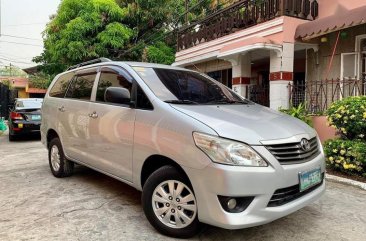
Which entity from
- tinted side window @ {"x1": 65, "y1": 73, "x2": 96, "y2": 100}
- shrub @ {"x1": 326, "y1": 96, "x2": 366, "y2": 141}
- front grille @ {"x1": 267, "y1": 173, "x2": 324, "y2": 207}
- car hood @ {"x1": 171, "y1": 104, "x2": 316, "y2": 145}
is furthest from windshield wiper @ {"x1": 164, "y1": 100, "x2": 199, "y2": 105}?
shrub @ {"x1": 326, "y1": 96, "x2": 366, "y2": 141}

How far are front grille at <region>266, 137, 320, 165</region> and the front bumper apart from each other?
61 mm

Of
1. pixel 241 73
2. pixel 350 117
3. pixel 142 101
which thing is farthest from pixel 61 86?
pixel 241 73

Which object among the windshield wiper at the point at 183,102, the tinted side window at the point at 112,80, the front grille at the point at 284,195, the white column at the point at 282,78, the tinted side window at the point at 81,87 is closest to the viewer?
the front grille at the point at 284,195

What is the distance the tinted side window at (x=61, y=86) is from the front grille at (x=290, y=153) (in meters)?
3.69

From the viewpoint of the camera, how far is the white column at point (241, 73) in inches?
408

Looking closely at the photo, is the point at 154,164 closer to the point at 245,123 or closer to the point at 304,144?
the point at 245,123

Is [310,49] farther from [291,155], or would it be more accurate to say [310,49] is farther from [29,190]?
[29,190]

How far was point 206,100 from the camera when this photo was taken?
3.94 meters

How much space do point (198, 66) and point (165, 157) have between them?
1111 centimetres

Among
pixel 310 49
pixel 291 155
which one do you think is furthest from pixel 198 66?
pixel 291 155

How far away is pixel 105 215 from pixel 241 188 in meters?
1.79

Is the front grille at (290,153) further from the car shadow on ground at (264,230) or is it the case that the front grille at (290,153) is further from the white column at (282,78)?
the white column at (282,78)

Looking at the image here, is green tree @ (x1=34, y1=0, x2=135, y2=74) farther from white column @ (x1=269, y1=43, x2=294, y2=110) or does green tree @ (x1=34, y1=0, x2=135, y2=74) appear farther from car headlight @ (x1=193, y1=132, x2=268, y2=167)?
car headlight @ (x1=193, y1=132, x2=268, y2=167)

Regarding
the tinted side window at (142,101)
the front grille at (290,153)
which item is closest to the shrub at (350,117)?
the front grille at (290,153)
